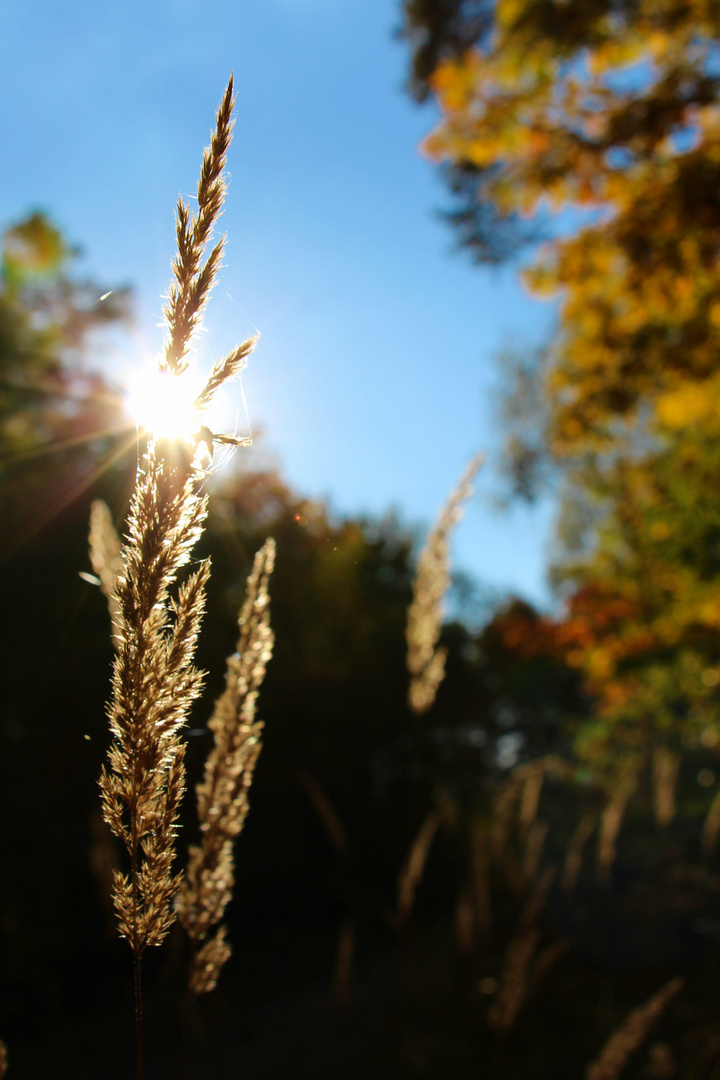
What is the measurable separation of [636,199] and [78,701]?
24.1 ft

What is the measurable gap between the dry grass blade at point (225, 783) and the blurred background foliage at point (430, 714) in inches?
48.2

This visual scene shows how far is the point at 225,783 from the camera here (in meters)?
1.12

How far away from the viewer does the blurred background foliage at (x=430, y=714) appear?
197 inches

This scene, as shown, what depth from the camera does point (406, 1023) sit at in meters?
5.17

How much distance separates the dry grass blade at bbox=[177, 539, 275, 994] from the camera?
1.08 metres

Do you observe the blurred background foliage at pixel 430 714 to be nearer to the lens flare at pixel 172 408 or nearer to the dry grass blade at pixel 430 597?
the dry grass blade at pixel 430 597

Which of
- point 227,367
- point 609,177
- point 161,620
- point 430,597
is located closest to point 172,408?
point 227,367

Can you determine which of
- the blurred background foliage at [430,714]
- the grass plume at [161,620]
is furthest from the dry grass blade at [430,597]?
the grass plume at [161,620]

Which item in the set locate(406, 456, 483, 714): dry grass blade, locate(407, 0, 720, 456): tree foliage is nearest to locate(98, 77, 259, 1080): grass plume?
locate(406, 456, 483, 714): dry grass blade

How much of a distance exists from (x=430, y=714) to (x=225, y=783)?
40.3ft

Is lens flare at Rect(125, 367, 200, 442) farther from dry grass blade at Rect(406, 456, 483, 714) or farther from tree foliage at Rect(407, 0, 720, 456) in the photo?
tree foliage at Rect(407, 0, 720, 456)

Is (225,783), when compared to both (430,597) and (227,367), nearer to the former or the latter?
(227,367)

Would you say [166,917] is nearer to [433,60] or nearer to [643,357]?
[643,357]

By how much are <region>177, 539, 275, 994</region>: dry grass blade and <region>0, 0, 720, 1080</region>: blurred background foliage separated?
122cm
